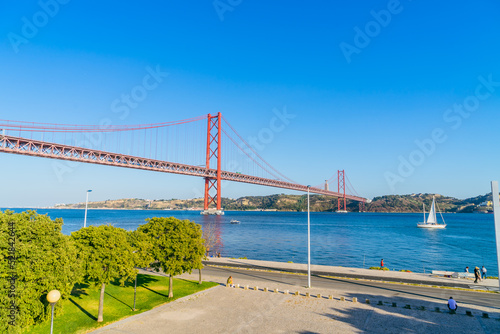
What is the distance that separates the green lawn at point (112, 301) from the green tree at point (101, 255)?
3.33ft

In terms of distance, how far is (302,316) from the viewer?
59.6 ft

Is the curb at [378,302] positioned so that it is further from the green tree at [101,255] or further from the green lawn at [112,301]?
the green tree at [101,255]

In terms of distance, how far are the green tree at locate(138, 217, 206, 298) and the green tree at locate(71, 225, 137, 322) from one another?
369cm

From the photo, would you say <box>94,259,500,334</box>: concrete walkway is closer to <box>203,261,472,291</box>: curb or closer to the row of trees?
the row of trees

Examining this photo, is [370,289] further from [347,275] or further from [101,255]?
[101,255]

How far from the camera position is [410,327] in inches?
640

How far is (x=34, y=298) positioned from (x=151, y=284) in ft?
46.3

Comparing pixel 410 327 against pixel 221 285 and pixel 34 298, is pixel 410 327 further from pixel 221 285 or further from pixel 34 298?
pixel 34 298

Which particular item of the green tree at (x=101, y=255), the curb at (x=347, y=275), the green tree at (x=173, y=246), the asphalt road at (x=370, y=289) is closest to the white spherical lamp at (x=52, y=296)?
the green tree at (x=101, y=255)

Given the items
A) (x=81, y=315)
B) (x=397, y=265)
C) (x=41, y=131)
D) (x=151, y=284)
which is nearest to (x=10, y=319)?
(x=81, y=315)

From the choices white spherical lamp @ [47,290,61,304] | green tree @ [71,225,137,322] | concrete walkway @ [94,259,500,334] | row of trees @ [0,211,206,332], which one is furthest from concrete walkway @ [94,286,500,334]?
white spherical lamp @ [47,290,61,304]

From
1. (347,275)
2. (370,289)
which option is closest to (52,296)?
(370,289)

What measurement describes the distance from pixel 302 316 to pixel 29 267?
13.6 m

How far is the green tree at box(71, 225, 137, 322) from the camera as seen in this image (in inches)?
672
